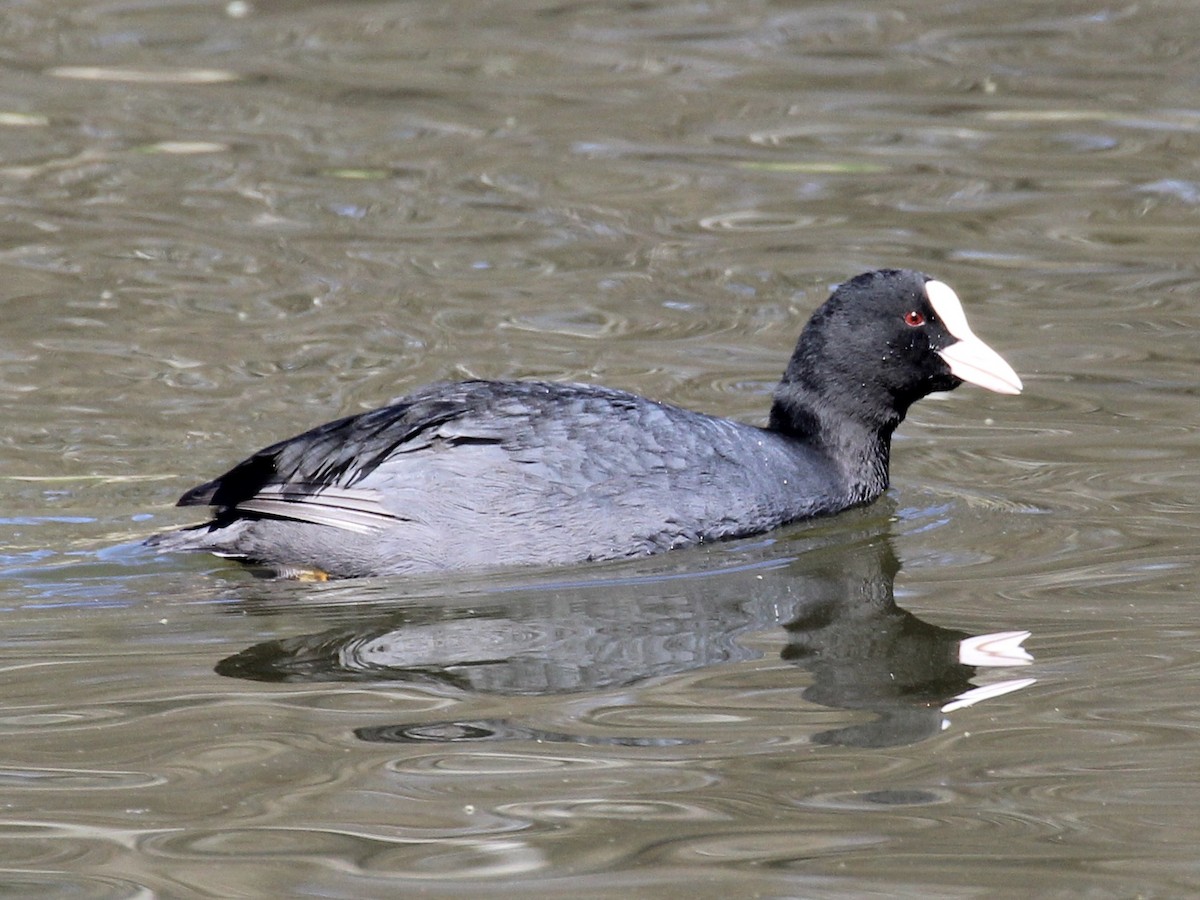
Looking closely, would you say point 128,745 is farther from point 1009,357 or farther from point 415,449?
point 1009,357

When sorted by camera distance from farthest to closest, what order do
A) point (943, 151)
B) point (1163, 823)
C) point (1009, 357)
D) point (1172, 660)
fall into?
point (943, 151) < point (1009, 357) < point (1172, 660) < point (1163, 823)

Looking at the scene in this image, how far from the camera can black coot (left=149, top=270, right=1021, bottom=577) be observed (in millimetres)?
6000

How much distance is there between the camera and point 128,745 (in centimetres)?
466

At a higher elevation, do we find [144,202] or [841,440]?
[144,202]

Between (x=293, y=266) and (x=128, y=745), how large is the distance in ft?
16.7

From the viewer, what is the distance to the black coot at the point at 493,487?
600 cm

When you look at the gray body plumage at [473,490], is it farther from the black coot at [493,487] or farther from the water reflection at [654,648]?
the water reflection at [654,648]

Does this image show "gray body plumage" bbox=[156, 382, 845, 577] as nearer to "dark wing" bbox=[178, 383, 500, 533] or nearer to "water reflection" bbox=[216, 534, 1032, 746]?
"dark wing" bbox=[178, 383, 500, 533]

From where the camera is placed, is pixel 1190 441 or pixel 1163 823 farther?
pixel 1190 441

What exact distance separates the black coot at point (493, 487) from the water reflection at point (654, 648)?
0.70 ft

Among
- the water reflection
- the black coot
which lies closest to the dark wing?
the black coot

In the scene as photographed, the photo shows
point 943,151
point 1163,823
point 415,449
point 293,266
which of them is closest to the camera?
point 1163,823

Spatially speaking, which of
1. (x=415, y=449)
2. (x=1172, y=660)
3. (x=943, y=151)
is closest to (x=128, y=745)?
(x=415, y=449)

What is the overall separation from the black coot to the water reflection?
21 centimetres
